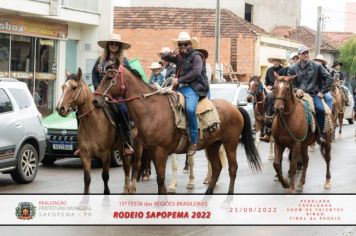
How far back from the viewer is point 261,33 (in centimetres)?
4366

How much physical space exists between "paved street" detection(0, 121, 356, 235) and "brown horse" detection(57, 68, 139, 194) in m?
1.63

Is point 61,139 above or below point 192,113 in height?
below

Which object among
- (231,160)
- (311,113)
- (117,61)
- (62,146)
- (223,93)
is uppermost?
(117,61)

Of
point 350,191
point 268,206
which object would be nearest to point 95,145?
point 268,206

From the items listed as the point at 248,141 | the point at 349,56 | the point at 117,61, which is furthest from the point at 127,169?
the point at 349,56

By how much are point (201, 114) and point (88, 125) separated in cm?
173

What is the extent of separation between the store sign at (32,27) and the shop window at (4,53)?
0.33m

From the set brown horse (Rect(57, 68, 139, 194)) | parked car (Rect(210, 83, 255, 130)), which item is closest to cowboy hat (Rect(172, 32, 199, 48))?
brown horse (Rect(57, 68, 139, 194))

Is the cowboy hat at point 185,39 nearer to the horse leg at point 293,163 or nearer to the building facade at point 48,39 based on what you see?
the horse leg at point 293,163

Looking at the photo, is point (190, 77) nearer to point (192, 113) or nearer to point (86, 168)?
point (192, 113)

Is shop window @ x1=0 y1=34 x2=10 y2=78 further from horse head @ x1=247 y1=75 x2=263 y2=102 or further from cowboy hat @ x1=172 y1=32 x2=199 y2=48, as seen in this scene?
cowboy hat @ x1=172 y1=32 x2=199 y2=48

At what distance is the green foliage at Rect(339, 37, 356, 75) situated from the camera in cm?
5875

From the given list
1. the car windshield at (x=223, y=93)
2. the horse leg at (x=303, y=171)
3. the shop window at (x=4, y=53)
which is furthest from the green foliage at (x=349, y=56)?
the horse leg at (x=303, y=171)

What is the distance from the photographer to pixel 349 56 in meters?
59.1
